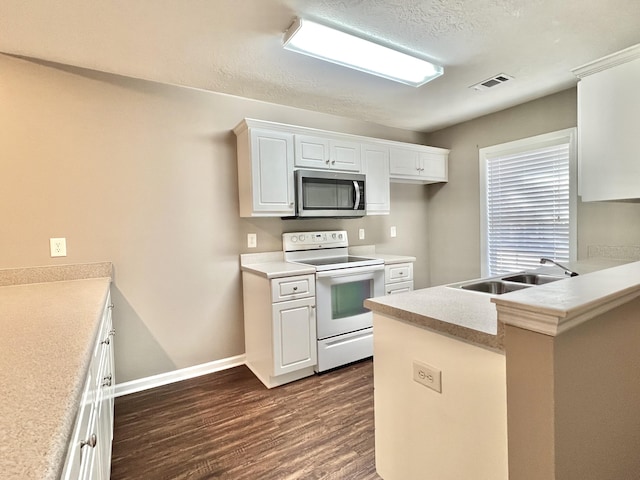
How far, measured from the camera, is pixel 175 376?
267 cm

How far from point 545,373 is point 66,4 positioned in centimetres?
249

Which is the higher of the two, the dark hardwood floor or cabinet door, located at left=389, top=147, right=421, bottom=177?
cabinet door, located at left=389, top=147, right=421, bottom=177

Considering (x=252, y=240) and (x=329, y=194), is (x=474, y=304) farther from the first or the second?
(x=252, y=240)

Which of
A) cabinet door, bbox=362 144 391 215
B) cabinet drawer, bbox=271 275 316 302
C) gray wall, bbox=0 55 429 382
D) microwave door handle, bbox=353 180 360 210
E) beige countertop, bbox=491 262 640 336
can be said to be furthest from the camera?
cabinet door, bbox=362 144 391 215

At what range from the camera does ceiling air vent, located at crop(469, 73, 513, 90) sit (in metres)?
2.58

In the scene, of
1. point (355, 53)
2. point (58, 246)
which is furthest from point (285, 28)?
point (58, 246)

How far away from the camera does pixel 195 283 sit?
108 inches

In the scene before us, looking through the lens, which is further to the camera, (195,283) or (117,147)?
(195,283)

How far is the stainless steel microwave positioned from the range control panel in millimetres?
352

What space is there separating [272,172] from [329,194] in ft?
1.91

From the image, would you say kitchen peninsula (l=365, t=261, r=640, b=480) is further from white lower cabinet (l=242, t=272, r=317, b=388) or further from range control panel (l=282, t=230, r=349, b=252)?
range control panel (l=282, t=230, r=349, b=252)

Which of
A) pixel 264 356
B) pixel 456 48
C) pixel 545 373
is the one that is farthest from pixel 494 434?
pixel 456 48

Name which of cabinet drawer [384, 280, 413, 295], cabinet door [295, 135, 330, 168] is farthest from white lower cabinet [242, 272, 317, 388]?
cabinet door [295, 135, 330, 168]

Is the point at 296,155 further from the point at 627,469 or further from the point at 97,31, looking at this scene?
Answer: the point at 627,469
